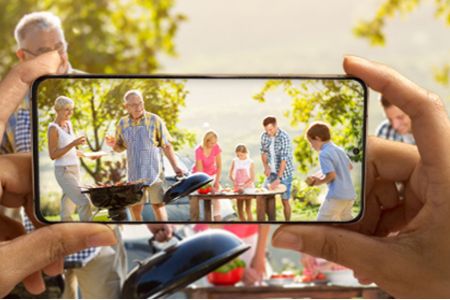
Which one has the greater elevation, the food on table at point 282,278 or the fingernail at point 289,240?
the fingernail at point 289,240

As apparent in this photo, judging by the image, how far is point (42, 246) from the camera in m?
1.12

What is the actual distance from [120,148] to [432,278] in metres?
0.51

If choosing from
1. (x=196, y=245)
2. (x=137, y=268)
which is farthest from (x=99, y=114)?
(x=137, y=268)

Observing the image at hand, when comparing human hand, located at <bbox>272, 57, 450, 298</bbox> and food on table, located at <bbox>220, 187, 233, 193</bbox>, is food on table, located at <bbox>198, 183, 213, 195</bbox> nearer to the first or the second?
food on table, located at <bbox>220, 187, 233, 193</bbox>

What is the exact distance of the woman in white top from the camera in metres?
1.11

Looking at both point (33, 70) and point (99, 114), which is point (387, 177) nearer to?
point (99, 114)

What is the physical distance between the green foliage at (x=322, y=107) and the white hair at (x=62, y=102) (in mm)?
279

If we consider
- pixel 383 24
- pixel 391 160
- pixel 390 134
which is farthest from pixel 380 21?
pixel 391 160

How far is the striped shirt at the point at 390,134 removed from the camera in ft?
10.3

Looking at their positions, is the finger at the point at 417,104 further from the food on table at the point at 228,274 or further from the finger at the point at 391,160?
the food on table at the point at 228,274

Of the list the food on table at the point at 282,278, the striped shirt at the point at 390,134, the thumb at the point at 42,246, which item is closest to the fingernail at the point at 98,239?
the thumb at the point at 42,246

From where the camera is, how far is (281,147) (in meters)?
1.11

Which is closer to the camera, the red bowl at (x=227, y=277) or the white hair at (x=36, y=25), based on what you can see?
the white hair at (x=36, y=25)

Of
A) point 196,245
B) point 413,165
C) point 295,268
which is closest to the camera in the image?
point 413,165
